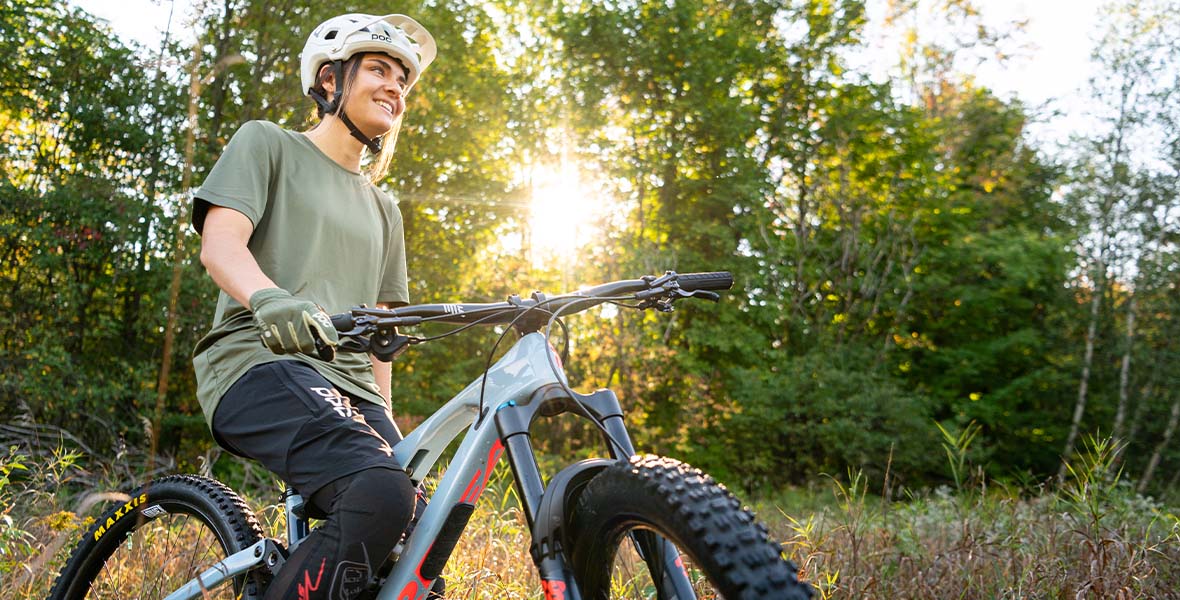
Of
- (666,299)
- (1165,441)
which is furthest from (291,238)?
(1165,441)

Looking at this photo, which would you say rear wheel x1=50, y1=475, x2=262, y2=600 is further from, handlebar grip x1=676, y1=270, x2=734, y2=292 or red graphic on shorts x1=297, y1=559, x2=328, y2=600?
handlebar grip x1=676, y1=270, x2=734, y2=292

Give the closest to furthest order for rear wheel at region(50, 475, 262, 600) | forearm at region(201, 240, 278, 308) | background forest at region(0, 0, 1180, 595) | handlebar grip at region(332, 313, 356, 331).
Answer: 1. handlebar grip at region(332, 313, 356, 331)
2. forearm at region(201, 240, 278, 308)
3. rear wheel at region(50, 475, 262, 600)
4. background forest at region(0, 0, 1180, 595)

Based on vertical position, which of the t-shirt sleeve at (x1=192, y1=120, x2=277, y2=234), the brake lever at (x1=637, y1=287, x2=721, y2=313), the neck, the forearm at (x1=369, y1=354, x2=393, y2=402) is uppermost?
the neck

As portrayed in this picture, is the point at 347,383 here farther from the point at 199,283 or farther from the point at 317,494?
the point at 199,283

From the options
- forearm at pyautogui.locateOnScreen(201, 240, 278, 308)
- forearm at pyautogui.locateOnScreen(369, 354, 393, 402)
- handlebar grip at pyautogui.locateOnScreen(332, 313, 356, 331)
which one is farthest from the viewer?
forearm at pyautogui.locateOnScreen(369, 354, 393, 402)

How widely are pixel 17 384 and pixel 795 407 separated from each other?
1072 cm

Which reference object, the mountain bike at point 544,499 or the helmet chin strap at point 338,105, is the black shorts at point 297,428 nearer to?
the mountain bike at point 544,499

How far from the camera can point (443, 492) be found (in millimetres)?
1880

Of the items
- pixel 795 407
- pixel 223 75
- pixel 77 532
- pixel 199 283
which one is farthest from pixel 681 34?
pixel 77 532

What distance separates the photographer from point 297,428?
1955 mm

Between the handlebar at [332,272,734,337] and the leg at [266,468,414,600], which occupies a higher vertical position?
the handlebar at [332,272,734,337]

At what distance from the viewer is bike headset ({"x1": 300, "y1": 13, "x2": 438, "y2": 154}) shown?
8.00 ft

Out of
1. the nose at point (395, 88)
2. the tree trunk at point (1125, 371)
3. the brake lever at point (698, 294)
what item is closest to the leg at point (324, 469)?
the brake lever at point (698, 294)

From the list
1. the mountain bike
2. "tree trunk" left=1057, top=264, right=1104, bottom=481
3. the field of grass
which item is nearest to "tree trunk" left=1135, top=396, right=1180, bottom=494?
"tree trunk" left=1057, top=264, right=1104, bottom=481
